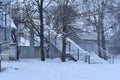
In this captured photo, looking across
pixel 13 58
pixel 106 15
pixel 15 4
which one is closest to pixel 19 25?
pixel 15 4

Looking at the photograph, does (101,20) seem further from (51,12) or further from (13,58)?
(13,58)

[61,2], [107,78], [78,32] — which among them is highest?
[61,2]

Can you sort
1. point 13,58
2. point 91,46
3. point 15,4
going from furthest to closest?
point 91,46 < point 15,4 < point 13,58

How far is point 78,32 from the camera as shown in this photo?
136ft

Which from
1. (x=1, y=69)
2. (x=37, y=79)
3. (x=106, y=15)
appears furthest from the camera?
(x=106, y=15)

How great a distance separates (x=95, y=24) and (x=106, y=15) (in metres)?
3.30

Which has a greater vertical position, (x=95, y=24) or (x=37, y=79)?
(x=95, y=24)

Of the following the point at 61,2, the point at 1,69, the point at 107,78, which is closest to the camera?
the point at 107,78

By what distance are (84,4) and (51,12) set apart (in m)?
8.90

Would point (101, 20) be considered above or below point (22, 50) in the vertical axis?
above

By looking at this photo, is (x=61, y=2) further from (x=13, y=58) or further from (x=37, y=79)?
(x=37, y=79)

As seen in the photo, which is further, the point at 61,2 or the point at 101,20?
the point at 101,20

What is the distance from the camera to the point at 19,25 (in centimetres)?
4338

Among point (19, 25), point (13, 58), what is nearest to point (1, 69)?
point (13, 58)
